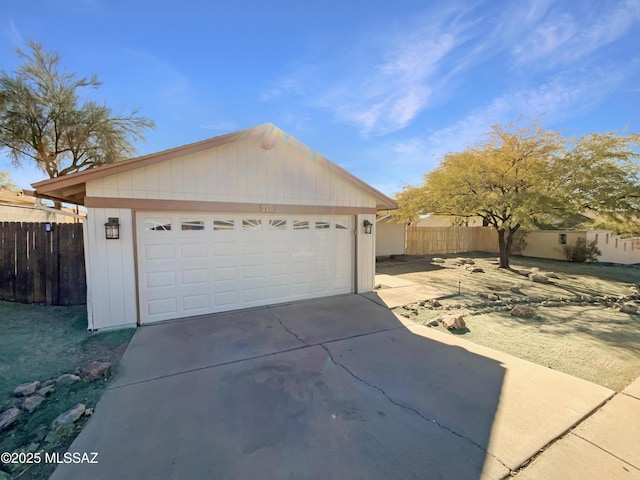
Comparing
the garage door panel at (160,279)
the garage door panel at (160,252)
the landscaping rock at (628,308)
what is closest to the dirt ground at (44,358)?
the garage door panel at (160,279)

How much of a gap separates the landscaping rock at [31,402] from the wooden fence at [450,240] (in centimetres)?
1740

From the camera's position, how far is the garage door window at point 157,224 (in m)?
5.79

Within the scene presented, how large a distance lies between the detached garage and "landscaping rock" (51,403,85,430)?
115 inches

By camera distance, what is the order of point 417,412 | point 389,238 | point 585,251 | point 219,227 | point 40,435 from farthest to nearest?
point 389,238 → point 585,251 → point 219,227 → point 417,412 → point 40,435

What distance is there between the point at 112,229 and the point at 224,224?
207cm

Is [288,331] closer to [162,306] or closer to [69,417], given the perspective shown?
[162,306]

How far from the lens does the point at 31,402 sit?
3111mm

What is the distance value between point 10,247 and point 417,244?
58.7 ft

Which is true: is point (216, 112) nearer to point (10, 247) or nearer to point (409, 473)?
point (10, 247)

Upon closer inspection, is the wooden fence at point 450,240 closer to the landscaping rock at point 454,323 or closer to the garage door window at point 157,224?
the landscaping rock at point 454,323

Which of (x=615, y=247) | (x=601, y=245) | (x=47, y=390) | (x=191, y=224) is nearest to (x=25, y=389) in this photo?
(x=47, y=390)

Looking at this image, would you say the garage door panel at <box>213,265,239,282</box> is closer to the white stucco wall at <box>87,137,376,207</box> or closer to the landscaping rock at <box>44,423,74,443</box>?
the white stucco wall at <box>87,137,376,207</box>

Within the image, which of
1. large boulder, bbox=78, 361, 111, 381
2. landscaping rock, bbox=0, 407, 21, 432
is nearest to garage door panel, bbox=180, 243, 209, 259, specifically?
large boulder, bbox=78, 361, 111, 381

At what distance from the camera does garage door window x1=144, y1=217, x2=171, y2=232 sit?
19.0 ft
